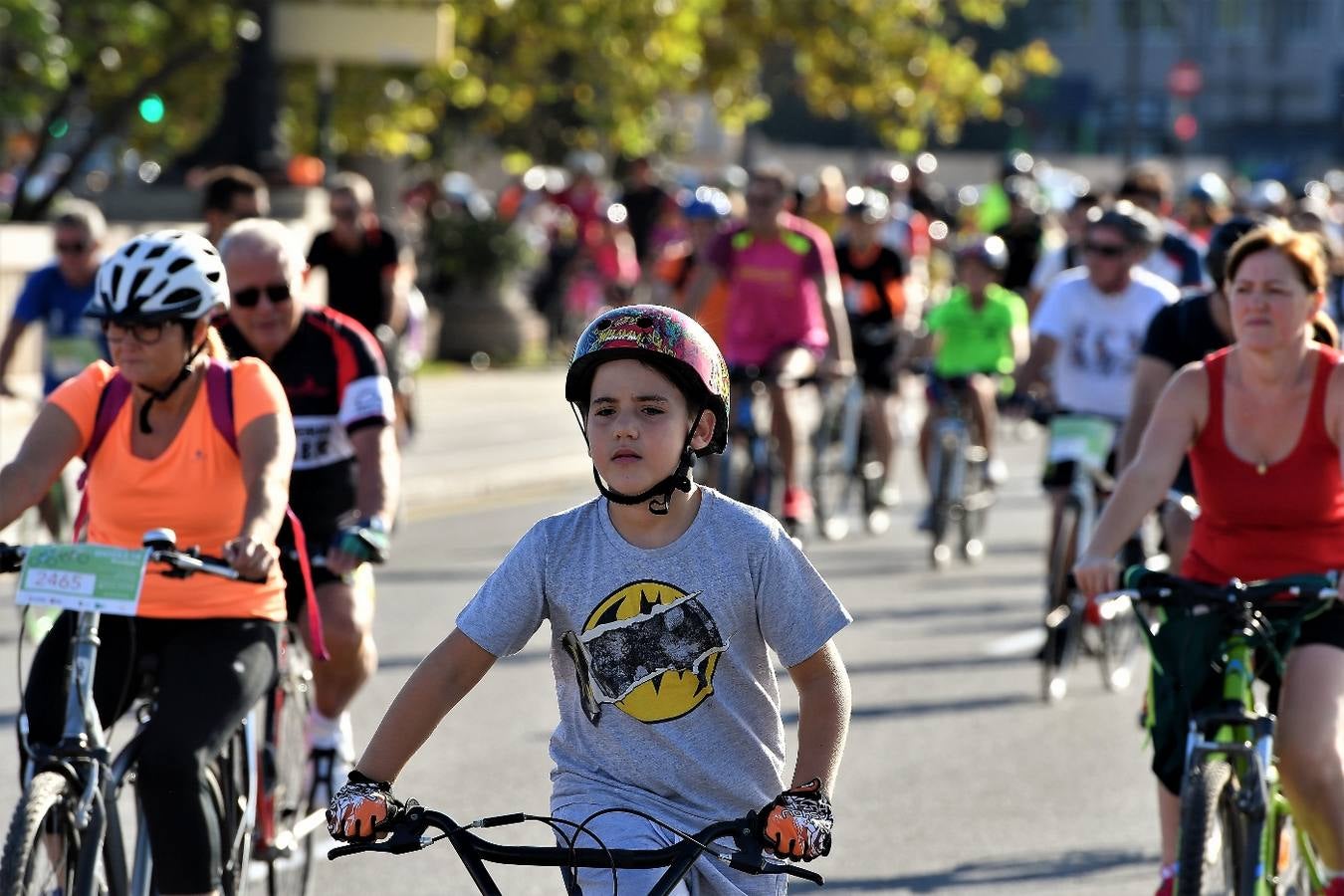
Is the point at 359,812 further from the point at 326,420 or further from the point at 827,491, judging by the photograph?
the point at 827,491

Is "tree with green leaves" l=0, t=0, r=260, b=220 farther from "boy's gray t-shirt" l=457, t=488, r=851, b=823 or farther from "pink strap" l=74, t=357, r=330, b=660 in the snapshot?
"boy's gray t-shirt" l=457, t=488, r=851, b=823

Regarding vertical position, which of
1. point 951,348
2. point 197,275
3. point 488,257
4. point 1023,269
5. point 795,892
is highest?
point 488,257

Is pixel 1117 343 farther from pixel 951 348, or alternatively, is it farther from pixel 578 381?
pixel 578 381

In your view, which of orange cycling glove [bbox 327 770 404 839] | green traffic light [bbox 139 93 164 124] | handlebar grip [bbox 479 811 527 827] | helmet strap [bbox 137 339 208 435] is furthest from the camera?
green traffic light [bbox 139 93 164 124]

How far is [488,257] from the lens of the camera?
26.7m

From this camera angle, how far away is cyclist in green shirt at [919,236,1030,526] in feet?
45.8

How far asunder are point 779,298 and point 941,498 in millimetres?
1465

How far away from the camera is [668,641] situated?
407cm

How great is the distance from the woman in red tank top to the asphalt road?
1521 mm

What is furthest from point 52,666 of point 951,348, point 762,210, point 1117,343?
point 951,348

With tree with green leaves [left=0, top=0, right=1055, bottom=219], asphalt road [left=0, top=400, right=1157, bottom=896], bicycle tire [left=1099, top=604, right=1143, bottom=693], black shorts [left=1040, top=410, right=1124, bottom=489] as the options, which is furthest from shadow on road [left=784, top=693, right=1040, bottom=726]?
tree with green leaves [left=0, top=0, right=1055, bottom=219]

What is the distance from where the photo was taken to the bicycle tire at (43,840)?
458 centimetres

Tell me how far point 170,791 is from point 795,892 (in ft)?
8.02

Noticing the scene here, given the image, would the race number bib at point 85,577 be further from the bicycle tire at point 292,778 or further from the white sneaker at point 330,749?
the white sneaker at point 330,749
